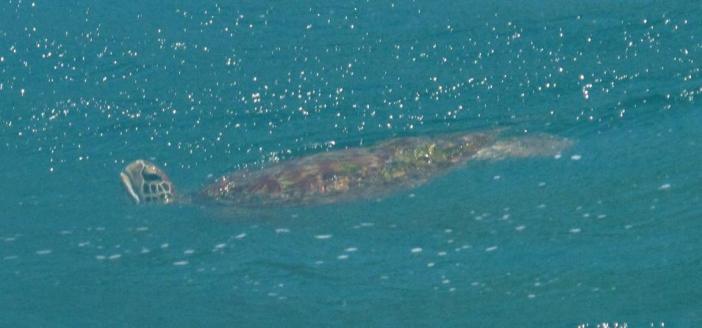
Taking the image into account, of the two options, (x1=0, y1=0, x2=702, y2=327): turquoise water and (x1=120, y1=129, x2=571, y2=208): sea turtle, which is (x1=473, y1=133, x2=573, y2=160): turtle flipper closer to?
(x1=120, y1=129, x2=571, y2=208): sea turtle

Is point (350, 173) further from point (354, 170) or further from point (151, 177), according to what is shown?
point (151, 177)

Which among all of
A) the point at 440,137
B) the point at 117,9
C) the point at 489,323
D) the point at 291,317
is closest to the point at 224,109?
the point at 117,9

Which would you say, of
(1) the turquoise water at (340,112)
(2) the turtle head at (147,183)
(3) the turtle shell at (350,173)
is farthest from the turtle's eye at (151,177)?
(3) the turtle shell at (350,173)

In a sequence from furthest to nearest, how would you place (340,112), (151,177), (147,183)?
(147,183) < (151,177) < (340,112)

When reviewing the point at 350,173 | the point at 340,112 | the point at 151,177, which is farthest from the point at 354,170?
the point at 151,177

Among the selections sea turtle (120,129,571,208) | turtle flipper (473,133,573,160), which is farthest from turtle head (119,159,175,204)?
turtle flipper (473,133,573,160)

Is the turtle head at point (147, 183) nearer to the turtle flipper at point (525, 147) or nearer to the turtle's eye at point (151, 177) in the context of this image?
the turtle's eye at point (151, 177)
